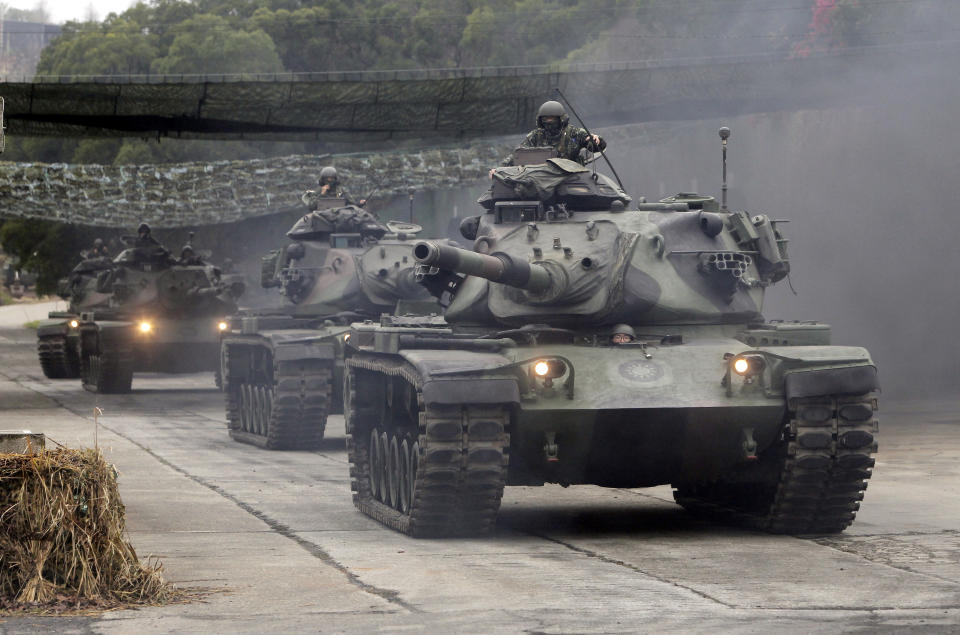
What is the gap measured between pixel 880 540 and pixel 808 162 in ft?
74.5

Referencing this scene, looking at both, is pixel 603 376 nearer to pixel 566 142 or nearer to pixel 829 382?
pixel 829 382

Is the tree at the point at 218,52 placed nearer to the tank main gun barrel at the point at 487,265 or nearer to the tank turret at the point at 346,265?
the tank turret at the point at 346,265

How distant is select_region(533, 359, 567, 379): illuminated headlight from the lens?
12.4 metres

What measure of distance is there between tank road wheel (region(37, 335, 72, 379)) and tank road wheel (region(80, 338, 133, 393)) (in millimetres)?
3479

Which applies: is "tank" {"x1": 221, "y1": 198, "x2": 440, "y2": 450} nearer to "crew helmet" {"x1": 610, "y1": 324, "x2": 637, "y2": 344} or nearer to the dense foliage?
"crew helmet" {"x1": 610, "y1": 324, "x2": 637, "y2": 344}

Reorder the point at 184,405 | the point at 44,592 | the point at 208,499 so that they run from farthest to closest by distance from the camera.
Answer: the point at 184,405 < the point at 208,499 < the point at 44,592

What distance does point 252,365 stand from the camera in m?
22.7

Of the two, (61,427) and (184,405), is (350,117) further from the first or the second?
(61,427)

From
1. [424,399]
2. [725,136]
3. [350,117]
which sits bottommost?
[424,399]

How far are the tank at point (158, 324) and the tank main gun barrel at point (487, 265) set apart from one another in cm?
1698

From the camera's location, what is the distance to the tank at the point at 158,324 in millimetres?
29922

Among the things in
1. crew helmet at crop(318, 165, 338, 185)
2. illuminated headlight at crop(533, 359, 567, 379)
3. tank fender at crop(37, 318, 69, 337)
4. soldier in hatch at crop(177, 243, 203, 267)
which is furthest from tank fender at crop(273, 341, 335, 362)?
tank fender at crop(37, 318, 69, 337)

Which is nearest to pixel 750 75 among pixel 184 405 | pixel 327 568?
pixel 184 405

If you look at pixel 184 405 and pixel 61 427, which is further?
pixel 184 405
